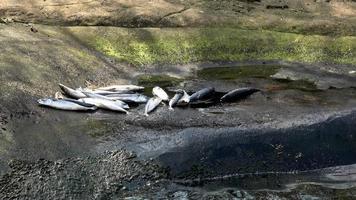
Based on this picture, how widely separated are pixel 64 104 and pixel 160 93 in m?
1.42

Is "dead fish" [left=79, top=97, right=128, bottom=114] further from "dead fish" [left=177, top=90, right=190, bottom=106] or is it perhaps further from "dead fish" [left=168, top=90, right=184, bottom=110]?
"dead fish" [left=177, top=90, right=190, bottom=106]

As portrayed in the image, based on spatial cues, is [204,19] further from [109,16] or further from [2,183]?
[2,183]

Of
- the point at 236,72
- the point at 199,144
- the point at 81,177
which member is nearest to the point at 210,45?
the point at 236,72

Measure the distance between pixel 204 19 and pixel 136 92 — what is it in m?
3.92

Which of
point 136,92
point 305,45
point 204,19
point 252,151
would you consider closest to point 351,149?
point 252,151

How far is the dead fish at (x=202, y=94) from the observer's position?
7.91m

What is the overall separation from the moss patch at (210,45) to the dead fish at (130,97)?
2391mm

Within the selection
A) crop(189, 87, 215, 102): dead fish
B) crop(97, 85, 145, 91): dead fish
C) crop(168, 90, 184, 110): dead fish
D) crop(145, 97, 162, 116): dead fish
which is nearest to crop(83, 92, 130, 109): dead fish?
crop(145, 97, 162, 116): dead fish

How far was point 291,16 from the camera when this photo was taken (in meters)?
12.5

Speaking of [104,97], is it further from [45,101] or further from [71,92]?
[45,101]

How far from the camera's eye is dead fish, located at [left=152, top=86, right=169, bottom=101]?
25.9 feet

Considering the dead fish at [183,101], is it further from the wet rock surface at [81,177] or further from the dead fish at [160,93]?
the wet rock surface at [81,177]

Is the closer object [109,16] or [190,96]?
[190,96]

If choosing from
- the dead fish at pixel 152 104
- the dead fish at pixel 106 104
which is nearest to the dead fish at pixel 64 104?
the dead fish at pixel 106 104
